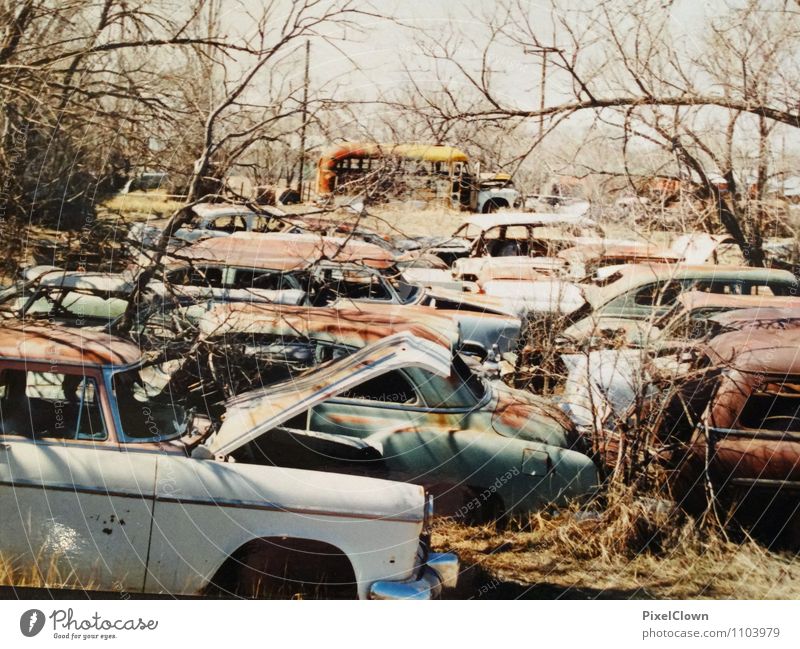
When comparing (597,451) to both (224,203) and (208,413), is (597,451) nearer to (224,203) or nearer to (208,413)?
(208,413)

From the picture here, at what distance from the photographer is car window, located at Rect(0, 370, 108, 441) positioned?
3.02 metres

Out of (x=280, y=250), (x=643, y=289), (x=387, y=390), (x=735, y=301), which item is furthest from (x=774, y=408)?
(x=280, y=250)

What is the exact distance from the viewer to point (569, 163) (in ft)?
13.9

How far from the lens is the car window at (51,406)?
9.92 feet

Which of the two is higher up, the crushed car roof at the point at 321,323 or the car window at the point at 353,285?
the car window at the point at 353,285

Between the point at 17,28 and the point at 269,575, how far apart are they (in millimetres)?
3262

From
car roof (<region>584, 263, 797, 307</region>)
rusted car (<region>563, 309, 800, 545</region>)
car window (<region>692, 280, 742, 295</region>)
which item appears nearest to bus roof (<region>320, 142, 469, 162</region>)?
car roof (<region>584, 263, 797, 307</region>)

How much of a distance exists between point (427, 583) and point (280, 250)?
6.07 ft

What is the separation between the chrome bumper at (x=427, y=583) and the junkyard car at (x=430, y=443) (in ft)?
1.94

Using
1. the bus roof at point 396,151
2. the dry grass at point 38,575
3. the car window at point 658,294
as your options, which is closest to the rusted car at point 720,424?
the car window at point 658,294

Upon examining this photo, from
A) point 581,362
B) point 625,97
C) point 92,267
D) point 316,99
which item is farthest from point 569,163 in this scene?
point 92,267

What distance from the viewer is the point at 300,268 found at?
387 centimetres

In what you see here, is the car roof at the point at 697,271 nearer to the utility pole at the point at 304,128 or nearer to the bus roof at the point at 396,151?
the bus roof at the point at 396,151

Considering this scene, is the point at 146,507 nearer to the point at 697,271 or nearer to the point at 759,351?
the point at 759,351
